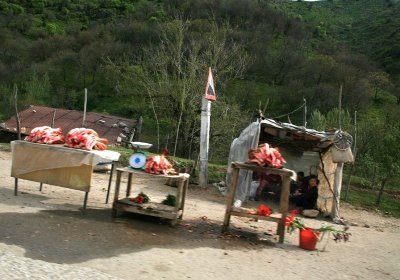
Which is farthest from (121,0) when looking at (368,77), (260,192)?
(260,192)

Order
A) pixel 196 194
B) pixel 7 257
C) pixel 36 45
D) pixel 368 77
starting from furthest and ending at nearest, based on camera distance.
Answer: pixel 36 45, pixel 368 77, pixel 196 194, pixel 7 257

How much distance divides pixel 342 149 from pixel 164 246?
5.69 m

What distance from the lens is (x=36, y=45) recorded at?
55.1 meters

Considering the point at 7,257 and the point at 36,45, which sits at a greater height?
the point at 36,45

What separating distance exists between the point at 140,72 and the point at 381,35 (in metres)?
52.3

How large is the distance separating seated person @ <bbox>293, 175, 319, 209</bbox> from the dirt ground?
2599 mm

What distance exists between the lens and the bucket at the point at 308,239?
21.3 feet

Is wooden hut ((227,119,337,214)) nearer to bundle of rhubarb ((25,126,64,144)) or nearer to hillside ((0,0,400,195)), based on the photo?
hillside ((0,0,400,195))

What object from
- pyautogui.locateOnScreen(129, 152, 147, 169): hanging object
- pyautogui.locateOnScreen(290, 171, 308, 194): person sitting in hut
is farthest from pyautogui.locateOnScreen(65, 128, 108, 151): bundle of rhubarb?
pyautogui.locateOnScreen(290, 171, 308, 194): person sitting in hut

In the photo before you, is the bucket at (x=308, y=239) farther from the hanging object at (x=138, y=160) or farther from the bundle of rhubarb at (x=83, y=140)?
the bundle of rhubarb at (x=83, y=140)

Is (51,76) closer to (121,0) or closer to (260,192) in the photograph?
(121,0)

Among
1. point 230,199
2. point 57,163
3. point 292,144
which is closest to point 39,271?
point 57,163

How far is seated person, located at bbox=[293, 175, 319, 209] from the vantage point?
11383mm

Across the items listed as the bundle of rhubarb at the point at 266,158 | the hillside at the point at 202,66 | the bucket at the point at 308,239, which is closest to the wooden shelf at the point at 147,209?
the bundle of rhubarb at the point at 266,158
